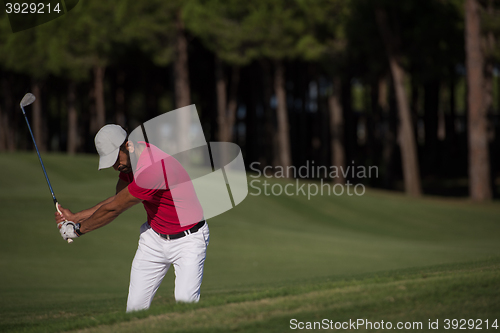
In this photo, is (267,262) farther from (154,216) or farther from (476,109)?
(476,109)

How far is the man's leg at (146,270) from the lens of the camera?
5.53m

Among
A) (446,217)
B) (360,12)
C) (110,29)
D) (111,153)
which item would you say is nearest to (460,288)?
(111,153)

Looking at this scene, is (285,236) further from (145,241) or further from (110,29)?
(110,29)

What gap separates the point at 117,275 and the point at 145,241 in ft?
19.4

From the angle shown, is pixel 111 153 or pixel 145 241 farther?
pixel 145 241

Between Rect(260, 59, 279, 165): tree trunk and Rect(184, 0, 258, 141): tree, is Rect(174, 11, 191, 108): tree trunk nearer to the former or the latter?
Rect(184, 0, 258, 141): tree

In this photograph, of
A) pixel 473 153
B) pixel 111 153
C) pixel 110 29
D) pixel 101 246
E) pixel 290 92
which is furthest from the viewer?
pixel 290 92

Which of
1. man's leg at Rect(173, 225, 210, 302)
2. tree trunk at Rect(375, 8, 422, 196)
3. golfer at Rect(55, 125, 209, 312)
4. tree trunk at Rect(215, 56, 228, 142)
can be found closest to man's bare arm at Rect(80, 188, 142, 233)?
golfer at Rect(55, 125, 209, 312)

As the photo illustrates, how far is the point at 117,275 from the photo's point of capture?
11109mm

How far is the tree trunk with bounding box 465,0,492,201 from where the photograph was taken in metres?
22.1

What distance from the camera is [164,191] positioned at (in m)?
5.27

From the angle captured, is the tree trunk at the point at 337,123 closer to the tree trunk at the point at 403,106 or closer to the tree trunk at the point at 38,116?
the tree trunk at the point at 403,106

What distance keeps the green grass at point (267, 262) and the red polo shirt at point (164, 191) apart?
792 mm

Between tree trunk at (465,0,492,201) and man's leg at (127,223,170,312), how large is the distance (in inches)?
784
